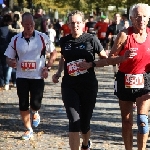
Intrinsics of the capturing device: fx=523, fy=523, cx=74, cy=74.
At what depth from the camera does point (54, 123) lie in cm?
878

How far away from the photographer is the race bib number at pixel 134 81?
234 inches

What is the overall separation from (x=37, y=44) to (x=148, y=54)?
2041 millimetres

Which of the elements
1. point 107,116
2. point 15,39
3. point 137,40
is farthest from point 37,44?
point 107,116

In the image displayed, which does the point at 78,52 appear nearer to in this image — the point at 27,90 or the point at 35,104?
the point at 27,90

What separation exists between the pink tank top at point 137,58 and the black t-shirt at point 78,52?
363mm

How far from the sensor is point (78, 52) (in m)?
6.07

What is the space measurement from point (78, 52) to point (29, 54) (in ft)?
4.94

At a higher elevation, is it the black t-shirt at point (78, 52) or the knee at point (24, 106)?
the black t-shirt at point (78, 52)

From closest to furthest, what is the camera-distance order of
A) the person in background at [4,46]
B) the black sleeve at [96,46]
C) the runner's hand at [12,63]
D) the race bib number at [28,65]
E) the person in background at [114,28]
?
the black sleeve at [96,46] < the runner's hand at [12,63] < the race bib number at [28,65] < the person in background at [4,46] < the person in background at [114,28]

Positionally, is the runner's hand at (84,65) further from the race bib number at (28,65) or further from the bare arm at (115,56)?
the race bib number at (28,65)

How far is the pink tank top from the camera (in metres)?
5.88

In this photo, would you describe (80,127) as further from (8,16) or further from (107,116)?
(8,16)

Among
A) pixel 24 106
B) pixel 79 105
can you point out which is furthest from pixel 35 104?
pixel 79 105

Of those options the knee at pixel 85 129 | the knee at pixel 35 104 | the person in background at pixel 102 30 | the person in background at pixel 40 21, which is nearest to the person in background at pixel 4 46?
the knee at pixel 35 104
